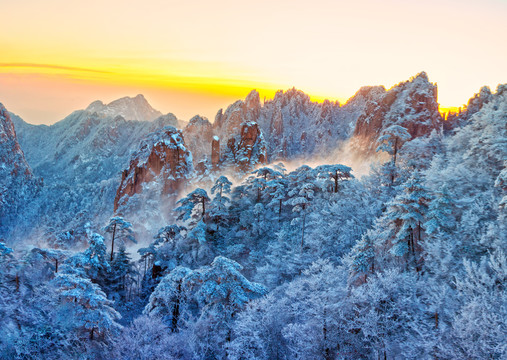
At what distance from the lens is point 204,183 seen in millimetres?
106812

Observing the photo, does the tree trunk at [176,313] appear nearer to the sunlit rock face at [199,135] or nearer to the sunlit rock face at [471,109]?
the sunlit rock face at [471,109]

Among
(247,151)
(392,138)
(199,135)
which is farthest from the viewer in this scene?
(199,135)

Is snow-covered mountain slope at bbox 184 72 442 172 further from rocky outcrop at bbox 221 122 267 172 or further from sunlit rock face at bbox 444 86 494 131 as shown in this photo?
sunlit rock face at bbox 444 86 494 131

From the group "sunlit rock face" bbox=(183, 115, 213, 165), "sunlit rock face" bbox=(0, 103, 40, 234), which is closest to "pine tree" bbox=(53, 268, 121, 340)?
"sunlit rock face" bbox=(183, 115, 213, 165)

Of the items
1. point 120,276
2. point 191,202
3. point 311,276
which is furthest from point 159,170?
point 311,276

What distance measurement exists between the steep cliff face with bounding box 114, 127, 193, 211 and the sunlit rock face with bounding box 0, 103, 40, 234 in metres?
69.7

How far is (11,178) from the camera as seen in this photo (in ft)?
487

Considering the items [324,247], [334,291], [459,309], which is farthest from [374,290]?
[324,247]

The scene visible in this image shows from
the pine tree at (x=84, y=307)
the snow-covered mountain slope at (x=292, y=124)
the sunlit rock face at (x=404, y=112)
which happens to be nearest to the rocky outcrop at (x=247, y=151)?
the snow-covered mountain slope at (x=292, y=124)

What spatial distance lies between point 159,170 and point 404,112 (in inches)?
2856

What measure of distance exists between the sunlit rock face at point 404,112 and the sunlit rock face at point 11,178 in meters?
142

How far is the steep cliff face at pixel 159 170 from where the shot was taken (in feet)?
327

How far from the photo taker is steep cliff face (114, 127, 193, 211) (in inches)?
3922

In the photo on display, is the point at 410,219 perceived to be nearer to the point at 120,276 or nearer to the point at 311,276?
the point at 311,276
